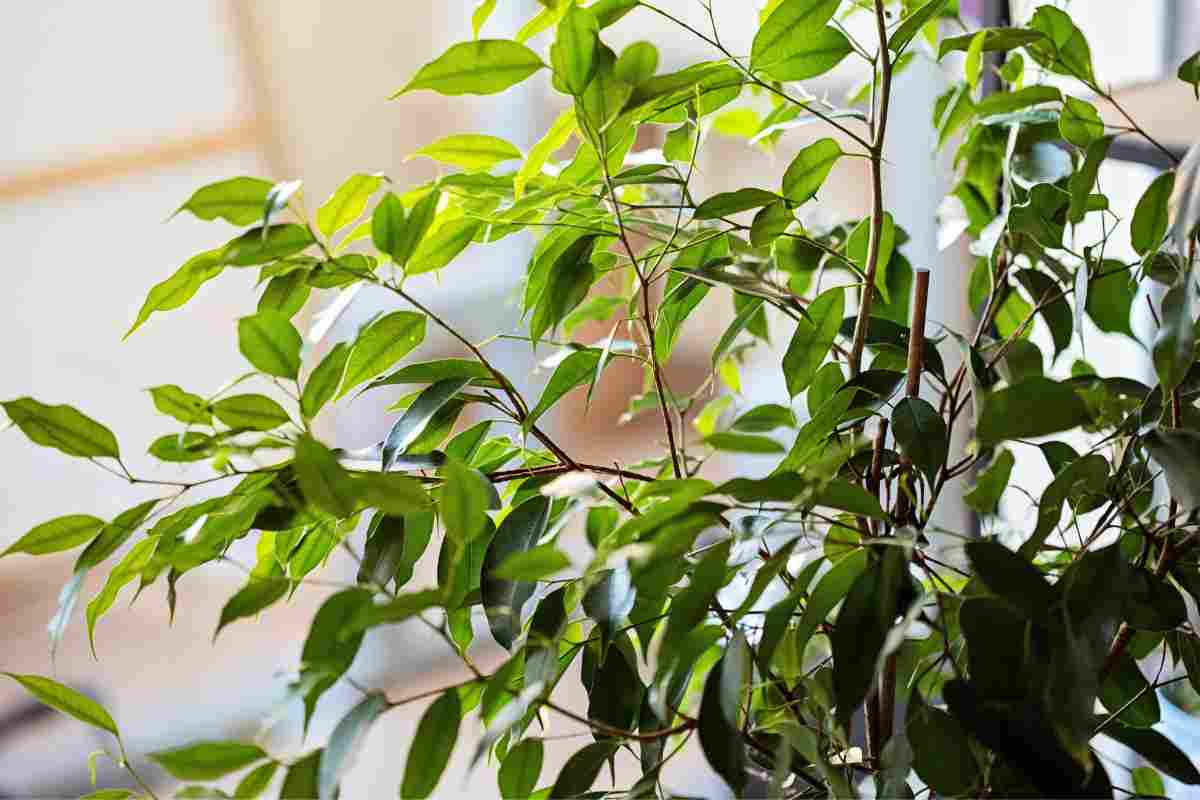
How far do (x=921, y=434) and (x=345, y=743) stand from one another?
33cm

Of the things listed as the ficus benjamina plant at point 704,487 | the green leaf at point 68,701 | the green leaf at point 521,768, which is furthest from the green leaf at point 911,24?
the green leaf at point 68,701

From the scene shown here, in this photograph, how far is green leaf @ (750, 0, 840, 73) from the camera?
23.7 inches

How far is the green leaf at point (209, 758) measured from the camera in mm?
458

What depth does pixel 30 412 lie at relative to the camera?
53 cm

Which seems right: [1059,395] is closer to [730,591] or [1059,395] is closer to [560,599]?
[560,599]

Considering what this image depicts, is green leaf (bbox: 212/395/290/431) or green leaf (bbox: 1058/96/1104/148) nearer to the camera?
green leaf (bbox: 212/395/290/431)

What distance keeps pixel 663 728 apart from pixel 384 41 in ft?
4.24

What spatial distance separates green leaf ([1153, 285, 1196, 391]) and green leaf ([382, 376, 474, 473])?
1.15 feet

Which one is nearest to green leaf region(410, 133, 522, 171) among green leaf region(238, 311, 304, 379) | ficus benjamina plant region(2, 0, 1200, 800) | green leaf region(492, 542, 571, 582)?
ficus benjamina plant region(2, 0, 1200, 800)

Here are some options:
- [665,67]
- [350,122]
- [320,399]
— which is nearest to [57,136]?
[350,122]

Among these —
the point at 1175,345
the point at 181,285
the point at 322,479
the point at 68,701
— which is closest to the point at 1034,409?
the point at 1175,345

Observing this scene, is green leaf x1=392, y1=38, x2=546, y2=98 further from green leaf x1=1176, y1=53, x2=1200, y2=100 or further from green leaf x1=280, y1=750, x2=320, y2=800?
green leaf x1=1176, y1=53, x2=1200, y2=100

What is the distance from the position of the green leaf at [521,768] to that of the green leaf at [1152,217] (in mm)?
467

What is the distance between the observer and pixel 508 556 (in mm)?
609
